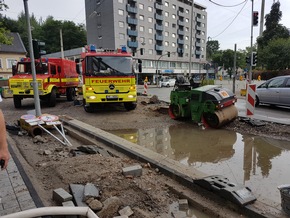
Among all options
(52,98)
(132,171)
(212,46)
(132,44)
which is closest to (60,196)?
(132,171)

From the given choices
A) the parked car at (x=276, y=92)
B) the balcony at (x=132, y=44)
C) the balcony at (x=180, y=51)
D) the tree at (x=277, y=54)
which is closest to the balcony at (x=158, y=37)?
the balcony at (x=180, y=51)

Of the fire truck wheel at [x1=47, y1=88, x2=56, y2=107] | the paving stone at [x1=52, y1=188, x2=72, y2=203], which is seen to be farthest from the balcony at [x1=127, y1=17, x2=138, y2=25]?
the paving stone at [x1=52, y1=188, x2=72, y2=203]

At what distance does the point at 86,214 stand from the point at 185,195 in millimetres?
1973

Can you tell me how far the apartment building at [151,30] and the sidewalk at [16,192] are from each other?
144ft

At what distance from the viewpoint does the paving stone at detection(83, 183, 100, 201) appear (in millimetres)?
3246

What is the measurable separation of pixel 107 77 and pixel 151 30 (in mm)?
56612

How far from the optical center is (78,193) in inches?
132

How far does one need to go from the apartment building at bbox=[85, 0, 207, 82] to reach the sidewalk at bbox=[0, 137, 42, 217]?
43.8 meters

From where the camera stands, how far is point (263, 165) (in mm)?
4941

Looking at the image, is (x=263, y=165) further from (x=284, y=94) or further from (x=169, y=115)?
(x=284, y=94)

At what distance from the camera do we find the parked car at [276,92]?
1105 centimetres

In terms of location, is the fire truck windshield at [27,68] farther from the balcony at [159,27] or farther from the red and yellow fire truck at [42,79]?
the balcony at [159,27]

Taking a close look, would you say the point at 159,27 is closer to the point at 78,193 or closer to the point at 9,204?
the point at 78,193

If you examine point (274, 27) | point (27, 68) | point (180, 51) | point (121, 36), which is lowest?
point (27, 68)
